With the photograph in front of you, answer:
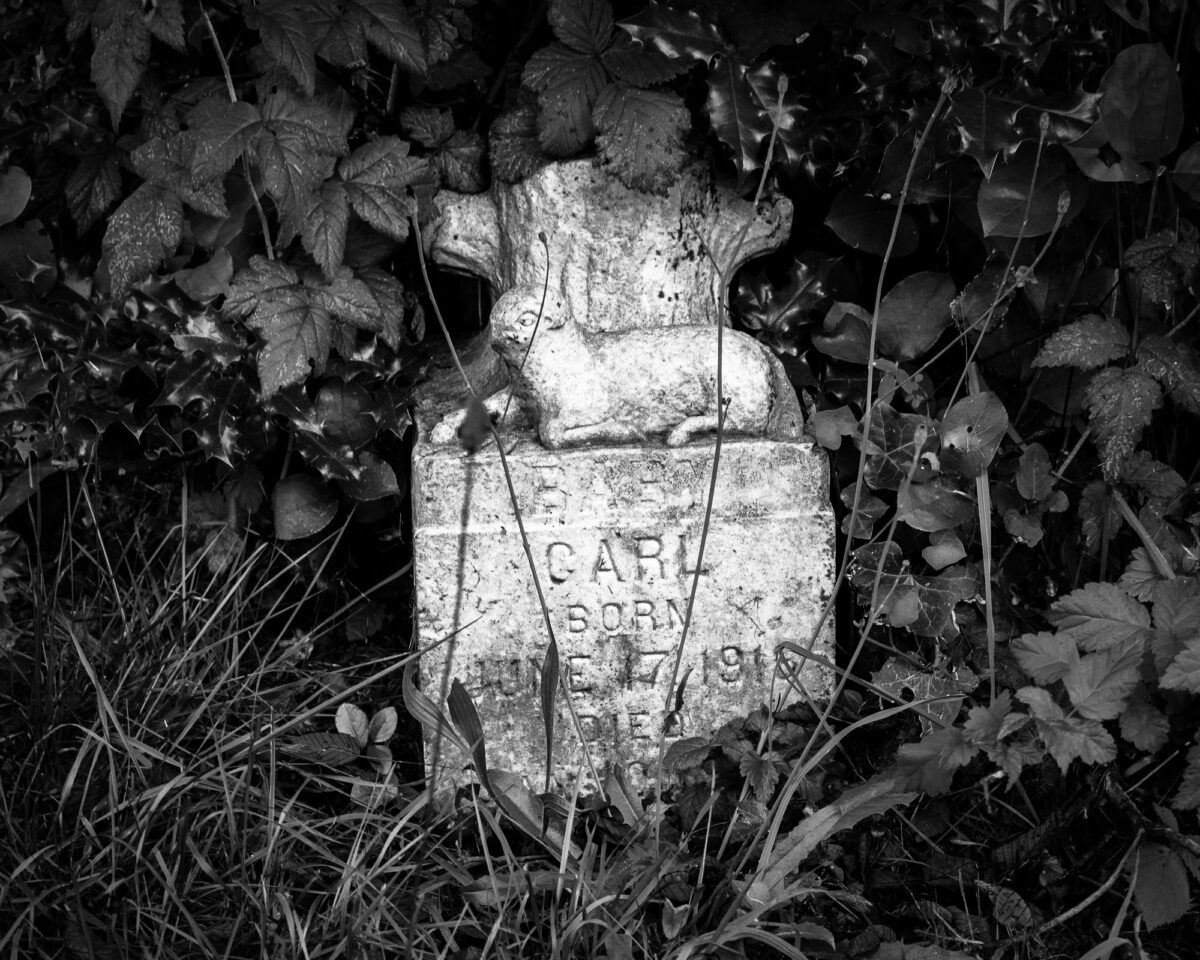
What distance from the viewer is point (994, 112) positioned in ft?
7.86

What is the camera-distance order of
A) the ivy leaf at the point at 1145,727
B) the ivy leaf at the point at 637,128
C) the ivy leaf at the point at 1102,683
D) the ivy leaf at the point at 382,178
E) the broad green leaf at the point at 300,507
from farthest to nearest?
1. the broad green leaf at the point at 300,507
2. the ivy leaf at the point at 382,178
3. the ivy leaf at the point at 637,128
4. the ivy leaf at the point at 1145,727
5. the ivy leaf at the point at 1102,683

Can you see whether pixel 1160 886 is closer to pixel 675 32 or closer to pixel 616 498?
pixel 616 498

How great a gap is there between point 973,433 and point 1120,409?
11.3 inches

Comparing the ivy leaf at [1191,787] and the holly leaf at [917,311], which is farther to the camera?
the holly leaf at [917,311]

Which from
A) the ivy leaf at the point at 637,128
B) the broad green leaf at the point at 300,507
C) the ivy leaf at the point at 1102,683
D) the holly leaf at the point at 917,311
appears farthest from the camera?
the broad green leaf at the point at 300,507

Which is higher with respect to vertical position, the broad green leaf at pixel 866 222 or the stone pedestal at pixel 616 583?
the broad green leaf at pixel 866 222

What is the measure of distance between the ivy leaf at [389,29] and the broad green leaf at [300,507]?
95 cm

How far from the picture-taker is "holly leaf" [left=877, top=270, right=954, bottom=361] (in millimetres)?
2637

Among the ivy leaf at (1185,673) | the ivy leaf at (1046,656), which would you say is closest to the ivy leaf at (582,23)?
the ivy leaf at (1046,656)

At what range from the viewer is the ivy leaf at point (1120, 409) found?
8.00ft

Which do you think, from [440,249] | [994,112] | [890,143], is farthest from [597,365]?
[994,112]

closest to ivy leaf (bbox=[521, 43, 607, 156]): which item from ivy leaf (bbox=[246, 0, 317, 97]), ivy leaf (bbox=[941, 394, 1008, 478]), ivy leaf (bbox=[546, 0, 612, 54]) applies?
ivy leaf (bbox=[546, 0, 612, 54])

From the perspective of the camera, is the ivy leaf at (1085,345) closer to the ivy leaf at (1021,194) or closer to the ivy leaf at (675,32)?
the ivy leaf at (1021,194)

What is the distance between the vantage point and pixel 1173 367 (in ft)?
8.14
